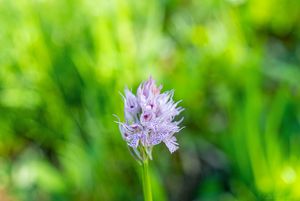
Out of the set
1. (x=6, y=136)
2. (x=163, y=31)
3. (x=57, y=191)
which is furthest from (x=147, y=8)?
(x=57, y=191)

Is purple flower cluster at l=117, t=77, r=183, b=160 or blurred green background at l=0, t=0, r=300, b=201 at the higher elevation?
blurred green background at l=0, t=0, r=300, b=201

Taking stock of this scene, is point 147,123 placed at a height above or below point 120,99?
below

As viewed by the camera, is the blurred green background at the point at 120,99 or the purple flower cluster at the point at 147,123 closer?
the purple flower cluster at the point at 147,123

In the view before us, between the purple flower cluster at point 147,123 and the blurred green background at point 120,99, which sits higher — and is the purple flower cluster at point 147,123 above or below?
below

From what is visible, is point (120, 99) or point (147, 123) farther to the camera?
point (120, 99)
